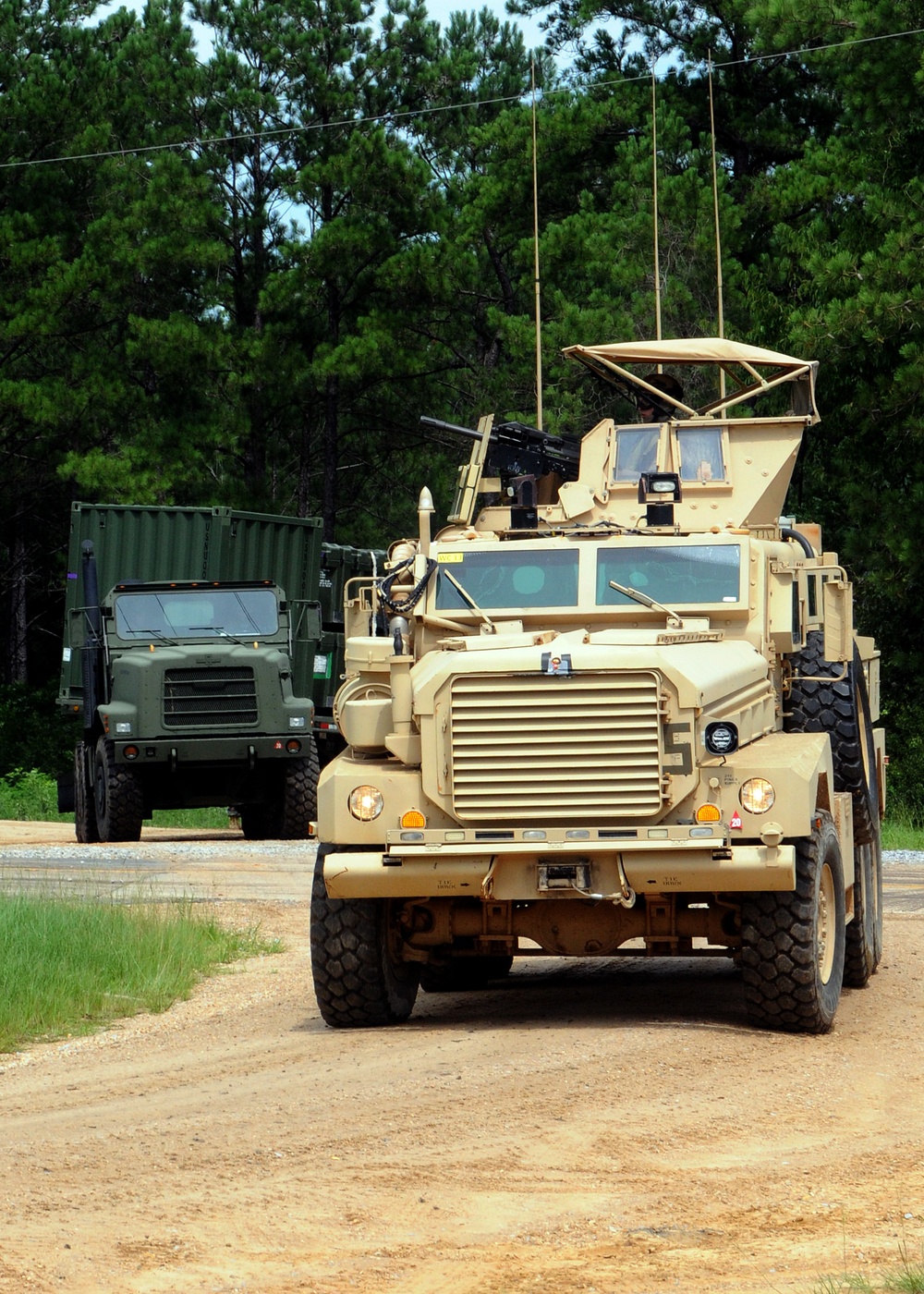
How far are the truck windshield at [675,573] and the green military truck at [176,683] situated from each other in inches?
403

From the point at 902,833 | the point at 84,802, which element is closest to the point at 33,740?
the point at 84,802

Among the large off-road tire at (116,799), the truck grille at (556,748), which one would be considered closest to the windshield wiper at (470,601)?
the truck grille at (556,748)

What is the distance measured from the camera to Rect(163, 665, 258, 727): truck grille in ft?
67.0

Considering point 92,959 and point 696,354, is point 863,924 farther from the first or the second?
point 696,354

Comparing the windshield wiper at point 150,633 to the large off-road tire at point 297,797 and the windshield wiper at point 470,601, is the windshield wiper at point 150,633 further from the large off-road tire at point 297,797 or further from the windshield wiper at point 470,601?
the windshield wiper at point 470,601

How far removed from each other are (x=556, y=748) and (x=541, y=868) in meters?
0.53

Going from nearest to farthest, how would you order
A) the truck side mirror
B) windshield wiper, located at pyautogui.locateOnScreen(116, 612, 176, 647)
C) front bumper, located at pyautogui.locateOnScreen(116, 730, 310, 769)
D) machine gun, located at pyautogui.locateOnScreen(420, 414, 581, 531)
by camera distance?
the truck side mirror
machine gun, located at pyautogui.locateOnScreen(420, 414, 581, 531)
front bumper, located at pyautogui.locateOnScreen(116, 730, 310, 769)
windshield wiper, located at pyautogui.locateOnScreen(116, 612, 176, 647)

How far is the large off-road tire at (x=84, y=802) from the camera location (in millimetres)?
21656

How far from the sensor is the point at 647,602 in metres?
10.3

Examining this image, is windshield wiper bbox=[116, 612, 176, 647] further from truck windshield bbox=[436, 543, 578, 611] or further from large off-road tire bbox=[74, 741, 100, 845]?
truck windshield bbox=[436, 543, 578, 611]

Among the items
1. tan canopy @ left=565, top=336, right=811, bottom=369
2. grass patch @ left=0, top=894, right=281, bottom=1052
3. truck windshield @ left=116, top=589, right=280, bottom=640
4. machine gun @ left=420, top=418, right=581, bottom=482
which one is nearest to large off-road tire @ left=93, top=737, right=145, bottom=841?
truck windshield @ left=116, top=589, right=280, bottom=640

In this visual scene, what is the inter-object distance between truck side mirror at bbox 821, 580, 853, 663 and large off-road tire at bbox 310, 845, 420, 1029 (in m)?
3.04

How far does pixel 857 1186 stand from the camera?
654cm

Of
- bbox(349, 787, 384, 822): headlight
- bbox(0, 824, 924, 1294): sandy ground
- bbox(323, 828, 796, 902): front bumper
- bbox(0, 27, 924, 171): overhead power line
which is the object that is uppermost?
bbox(0, 27, 924, 171): overhead power line
